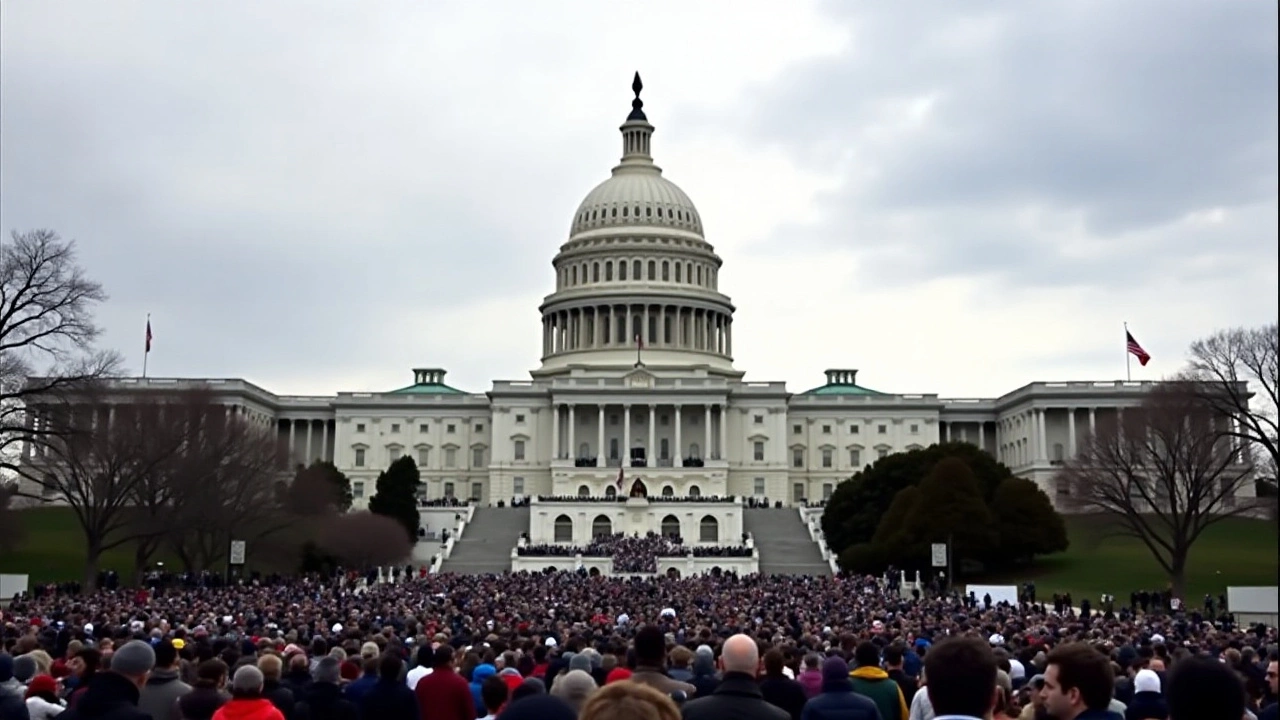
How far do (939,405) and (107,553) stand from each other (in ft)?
267

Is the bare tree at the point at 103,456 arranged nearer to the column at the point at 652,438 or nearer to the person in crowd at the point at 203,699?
the person in crowd at the point at 203,699

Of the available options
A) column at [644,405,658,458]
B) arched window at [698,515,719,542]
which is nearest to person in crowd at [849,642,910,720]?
arched window at [698,515,719,542]

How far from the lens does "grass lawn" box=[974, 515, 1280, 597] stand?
245 ft

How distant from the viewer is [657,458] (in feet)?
435

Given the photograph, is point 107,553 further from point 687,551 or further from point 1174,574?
point 1174,574

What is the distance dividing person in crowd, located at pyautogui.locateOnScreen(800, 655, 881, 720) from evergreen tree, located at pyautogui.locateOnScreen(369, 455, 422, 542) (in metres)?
91.5

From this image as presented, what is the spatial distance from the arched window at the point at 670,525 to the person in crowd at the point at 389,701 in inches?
3833

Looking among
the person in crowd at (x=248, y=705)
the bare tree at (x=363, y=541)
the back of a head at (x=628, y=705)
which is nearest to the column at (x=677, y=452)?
the bare tree at (x=363, y=541)

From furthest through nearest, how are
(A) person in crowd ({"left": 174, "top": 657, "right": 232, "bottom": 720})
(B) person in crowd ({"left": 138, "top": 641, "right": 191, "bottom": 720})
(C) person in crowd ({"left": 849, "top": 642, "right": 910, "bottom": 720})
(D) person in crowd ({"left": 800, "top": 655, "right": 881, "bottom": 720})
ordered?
(C) person in crowd ({"left": 849, "top": 642, "right": 910, "bottom": 720})
(B) person in crowd ({"left": 138, "top": 641, "right": 191, "bottom": 720})
(A) person in crowd ({"left": 174, "top": 657, "right": 232, "bottom": 720})
(D) person in crowd ({"left": 800, "top": 655, "right": 881, "bottom": 720})

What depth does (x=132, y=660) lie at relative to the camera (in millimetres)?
11344

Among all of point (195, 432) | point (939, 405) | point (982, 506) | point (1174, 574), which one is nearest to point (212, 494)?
point (195, 432)

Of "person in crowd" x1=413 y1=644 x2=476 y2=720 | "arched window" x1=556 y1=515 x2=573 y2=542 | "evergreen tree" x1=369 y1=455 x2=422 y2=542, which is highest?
"evergreen tree" x1=369 y1=455 x2=422 y2=542

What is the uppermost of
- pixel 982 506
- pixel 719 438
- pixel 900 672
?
pixel 719 438

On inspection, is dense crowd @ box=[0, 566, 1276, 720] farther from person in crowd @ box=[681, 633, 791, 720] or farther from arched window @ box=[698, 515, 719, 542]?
arched window @ box=[698, 515, 719, 542]
